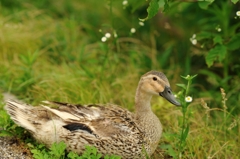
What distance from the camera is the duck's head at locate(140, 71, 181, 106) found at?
518 cm

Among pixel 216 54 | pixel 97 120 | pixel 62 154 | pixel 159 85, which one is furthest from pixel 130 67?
pixel 62 154

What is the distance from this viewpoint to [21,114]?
17.3 feet

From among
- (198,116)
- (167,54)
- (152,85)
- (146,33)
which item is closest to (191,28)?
(146,33)

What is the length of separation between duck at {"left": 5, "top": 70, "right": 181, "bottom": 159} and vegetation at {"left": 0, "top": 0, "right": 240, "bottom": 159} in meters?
0.15

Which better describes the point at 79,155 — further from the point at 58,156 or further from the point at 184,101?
the point at 184,101

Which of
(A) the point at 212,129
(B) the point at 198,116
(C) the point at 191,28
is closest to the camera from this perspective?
(A) the point at 212,129

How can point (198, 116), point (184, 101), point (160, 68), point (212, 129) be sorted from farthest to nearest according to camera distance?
point (160, 68), point (198, 116), point (212, 129), point (184, 101)

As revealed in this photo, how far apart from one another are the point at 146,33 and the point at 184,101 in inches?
204

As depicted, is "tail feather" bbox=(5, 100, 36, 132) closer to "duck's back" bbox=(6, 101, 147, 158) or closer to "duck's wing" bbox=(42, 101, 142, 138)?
"duck's back" bbox=(6, 101, 147, 158)

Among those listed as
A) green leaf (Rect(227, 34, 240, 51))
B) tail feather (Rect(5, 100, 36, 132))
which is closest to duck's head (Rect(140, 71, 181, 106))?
tail feather (Rect(5, 100, 36, 132))

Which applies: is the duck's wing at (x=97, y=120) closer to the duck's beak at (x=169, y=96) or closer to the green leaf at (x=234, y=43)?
the duck's beak at (x=169, y=96)

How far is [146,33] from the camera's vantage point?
31.7ft

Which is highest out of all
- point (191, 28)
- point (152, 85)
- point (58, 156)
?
point (191, 28)

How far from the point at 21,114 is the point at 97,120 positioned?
2.31 feet
